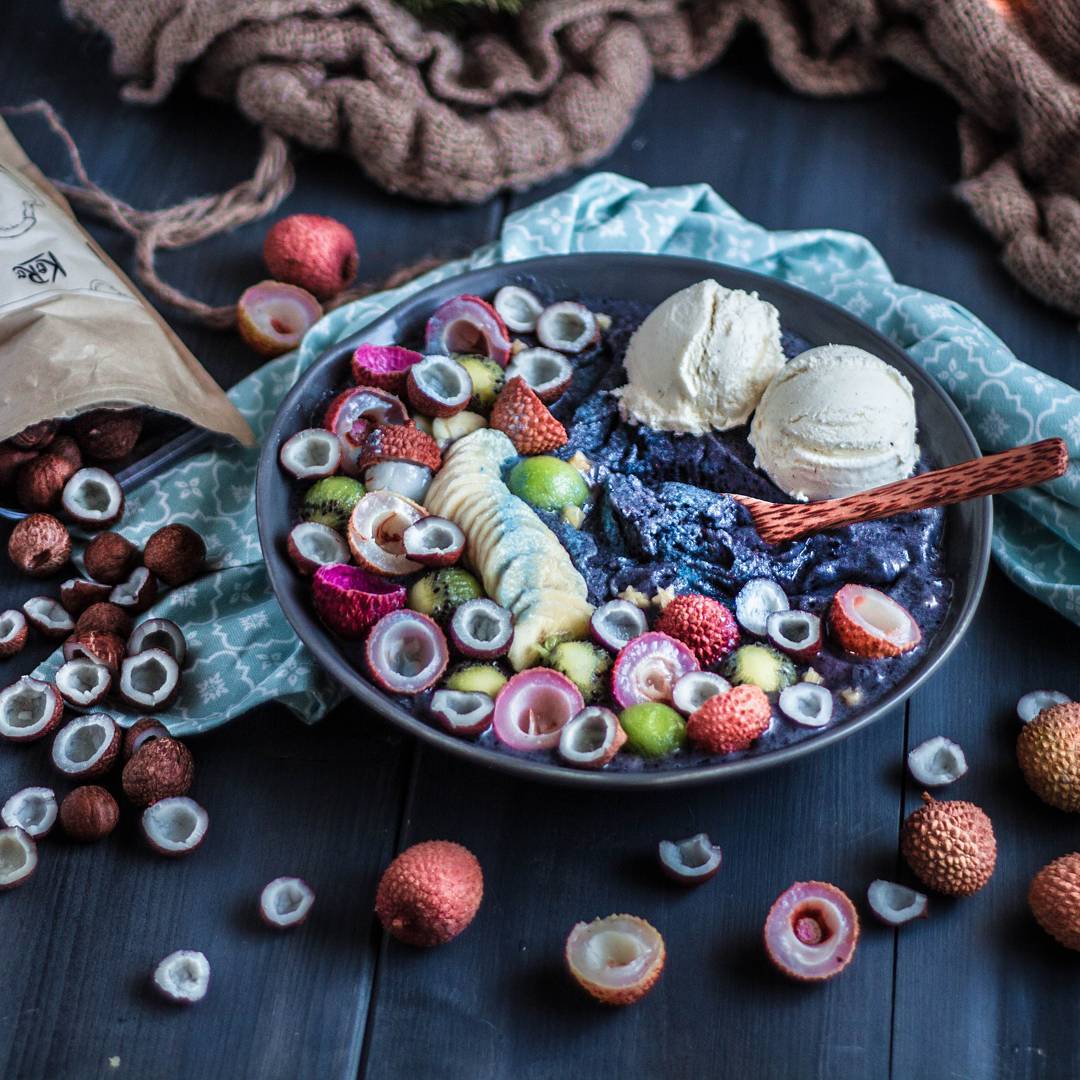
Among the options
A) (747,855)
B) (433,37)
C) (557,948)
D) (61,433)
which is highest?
(433,37)

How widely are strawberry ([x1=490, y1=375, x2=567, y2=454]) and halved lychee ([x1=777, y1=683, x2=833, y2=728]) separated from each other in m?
0.53

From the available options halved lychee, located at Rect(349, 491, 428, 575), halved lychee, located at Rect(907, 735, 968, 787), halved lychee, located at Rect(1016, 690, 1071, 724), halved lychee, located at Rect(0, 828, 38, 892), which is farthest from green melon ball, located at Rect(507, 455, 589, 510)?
halved lychee, located at Rect(0, 828, 38, 892)

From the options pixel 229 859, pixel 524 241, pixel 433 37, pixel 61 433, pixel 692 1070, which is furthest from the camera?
pixel 433 37

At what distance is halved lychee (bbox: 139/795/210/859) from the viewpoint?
5.66 feet

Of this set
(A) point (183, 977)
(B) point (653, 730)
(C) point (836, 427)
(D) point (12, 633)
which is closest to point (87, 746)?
(D) point (12, 633)

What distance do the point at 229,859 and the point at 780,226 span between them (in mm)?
1604

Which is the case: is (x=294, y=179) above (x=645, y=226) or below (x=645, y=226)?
below

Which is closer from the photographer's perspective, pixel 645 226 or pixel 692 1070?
pixel 692 1070

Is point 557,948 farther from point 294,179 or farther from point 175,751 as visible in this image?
point 294,179

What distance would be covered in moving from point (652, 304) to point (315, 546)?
720 mm

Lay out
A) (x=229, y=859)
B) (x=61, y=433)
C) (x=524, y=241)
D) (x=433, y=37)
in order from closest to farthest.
→ (x=229, y=859) < (x=61, y=433) < (x=524, y=241) < (x=433, y=37)

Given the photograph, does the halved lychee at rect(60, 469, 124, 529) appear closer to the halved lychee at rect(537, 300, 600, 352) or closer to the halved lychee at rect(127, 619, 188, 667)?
→ the halved lychee at rect(127, 619, 188, 667)

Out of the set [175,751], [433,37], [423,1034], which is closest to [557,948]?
[423,1034]

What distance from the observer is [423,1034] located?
161cm
